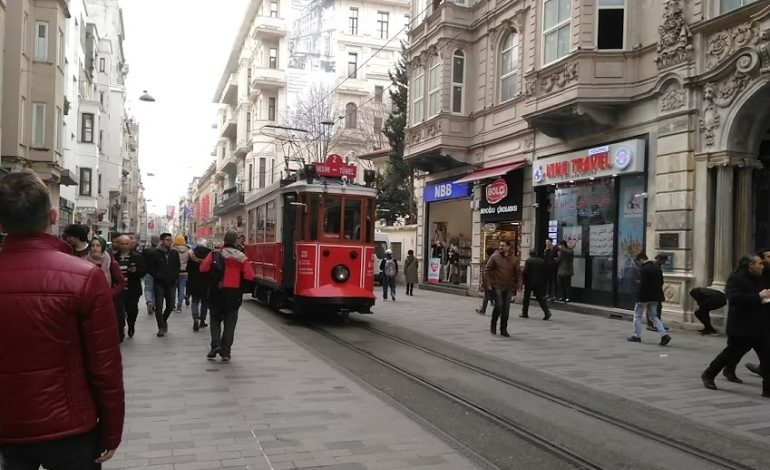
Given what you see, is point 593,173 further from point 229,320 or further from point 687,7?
point 229,320

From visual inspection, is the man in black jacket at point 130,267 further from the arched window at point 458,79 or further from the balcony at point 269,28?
the balcony at point 269,28

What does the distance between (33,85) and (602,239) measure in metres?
21.9

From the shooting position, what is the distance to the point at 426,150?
2447 centimetres

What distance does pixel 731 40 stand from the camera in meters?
13.2

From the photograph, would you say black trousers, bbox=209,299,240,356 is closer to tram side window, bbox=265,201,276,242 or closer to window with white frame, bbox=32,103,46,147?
tram side window, bbox=265,201,276,242

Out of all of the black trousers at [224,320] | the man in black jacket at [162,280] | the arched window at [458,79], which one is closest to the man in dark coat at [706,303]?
the black trousers at [224,320]

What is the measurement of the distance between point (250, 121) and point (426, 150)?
37407 millimetres

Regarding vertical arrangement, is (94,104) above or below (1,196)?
above

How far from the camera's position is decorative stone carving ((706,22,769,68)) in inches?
497

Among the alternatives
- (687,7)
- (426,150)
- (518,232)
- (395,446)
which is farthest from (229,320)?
(426,150)

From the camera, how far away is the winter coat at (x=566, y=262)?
17.7 meters

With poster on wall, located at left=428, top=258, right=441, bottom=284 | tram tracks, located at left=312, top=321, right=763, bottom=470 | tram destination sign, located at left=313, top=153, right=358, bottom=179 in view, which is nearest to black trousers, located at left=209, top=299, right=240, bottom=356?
tram tracks, located at left=312, top=321, right=763, bottom=470

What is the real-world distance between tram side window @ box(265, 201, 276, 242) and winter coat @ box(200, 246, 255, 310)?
22.9 ft

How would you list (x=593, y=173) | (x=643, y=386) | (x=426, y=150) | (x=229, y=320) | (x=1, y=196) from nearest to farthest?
(x=1, y=196) < (x=643, y=386) < (x=229, y=320) < (x=593, y=173) < (x=426, y=150)
